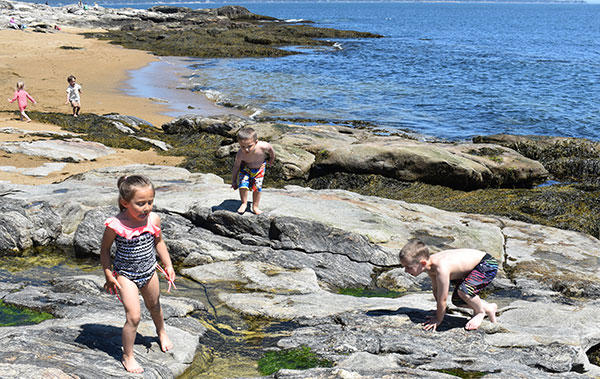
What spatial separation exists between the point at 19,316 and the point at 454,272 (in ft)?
14.8

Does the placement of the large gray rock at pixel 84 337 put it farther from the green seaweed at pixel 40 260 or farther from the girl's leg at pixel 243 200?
the girl's leg at pixel 243 200

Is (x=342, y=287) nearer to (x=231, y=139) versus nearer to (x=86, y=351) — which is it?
(x=86, y=351)

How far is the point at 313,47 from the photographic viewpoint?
58.8 m

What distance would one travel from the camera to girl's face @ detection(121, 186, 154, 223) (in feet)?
14.6

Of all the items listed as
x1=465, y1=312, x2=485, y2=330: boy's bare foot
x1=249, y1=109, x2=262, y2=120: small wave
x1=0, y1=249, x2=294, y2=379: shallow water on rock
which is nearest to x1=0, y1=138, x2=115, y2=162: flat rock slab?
x1=0, y1=249, x2=294, y2=379: shallow water on rock

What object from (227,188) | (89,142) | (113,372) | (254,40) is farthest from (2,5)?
(113,372)

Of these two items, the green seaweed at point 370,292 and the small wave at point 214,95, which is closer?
the green seaweed at point 370,292

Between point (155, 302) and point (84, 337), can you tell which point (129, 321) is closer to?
point (155, 302)

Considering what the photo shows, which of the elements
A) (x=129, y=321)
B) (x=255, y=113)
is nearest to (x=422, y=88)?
(x=255, y=113)

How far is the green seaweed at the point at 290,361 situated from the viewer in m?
5.11

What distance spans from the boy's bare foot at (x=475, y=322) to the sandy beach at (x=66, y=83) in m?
10.1

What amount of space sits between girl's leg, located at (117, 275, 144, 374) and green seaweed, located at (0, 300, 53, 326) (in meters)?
1.56

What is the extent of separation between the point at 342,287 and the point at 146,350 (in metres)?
3.45

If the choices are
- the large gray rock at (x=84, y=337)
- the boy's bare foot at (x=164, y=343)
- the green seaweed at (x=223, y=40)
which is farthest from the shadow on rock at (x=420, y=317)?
the green seaweed at (x=223, y=40)
